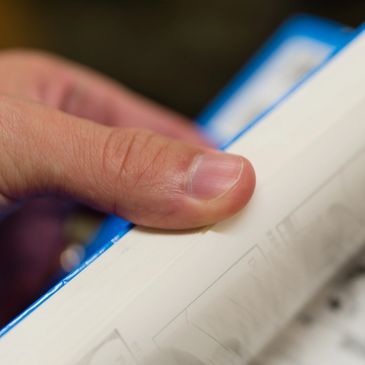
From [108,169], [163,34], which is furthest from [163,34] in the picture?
[108,169]

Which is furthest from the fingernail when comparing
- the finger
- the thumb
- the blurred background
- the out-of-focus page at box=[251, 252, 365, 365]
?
the blurred background

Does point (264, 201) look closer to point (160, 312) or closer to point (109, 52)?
point (160, 312)

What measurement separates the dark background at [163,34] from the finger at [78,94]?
0.91ft

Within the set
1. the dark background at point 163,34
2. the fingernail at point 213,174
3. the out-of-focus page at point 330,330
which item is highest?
the fingernail at point 213,174

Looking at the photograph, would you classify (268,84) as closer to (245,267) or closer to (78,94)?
(78,94)

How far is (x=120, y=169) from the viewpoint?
33 cm

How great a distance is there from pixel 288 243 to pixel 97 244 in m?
0.21

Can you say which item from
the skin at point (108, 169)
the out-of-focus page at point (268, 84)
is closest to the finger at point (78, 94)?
the out-of-focus page at point (268, 84)

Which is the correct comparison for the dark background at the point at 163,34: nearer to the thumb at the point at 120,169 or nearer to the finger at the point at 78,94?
the finger at the point at 78,94

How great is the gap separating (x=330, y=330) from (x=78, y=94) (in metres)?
0.38

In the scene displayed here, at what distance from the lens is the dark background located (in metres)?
0.92

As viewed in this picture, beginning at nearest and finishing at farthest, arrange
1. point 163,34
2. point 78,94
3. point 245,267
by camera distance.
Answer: point 245,267 < point 78,94 < point 163,34

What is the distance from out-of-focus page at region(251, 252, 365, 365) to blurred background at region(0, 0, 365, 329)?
55 cm

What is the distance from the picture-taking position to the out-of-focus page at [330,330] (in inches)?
14.9
